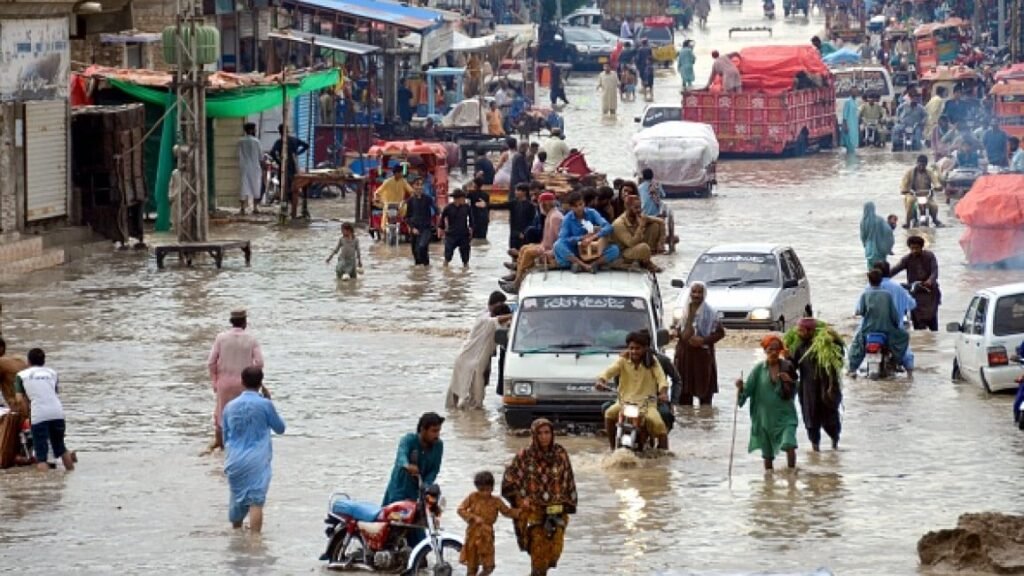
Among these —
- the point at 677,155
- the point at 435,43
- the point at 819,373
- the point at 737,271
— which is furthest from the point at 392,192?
the point at 819,373

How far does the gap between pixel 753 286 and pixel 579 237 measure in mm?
4961

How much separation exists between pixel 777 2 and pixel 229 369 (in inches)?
3776

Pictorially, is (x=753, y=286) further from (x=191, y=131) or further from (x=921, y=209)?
(x=921, y=209)

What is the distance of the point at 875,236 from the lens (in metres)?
30.7

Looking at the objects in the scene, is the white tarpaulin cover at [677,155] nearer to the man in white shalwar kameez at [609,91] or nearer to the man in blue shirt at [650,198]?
the man in blue shirt at [650,198]

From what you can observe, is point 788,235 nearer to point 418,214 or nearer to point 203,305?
point 418,214

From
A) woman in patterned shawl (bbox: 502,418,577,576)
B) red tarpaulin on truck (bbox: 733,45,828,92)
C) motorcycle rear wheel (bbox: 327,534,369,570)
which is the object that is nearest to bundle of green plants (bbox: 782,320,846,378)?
woman in patterned shawl (bbox: 502,418,577,576)

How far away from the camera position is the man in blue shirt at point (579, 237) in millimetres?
22312

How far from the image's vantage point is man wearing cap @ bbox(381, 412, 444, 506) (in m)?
15.2

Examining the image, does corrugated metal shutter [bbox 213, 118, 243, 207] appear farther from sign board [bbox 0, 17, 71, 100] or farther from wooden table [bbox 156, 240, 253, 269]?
wooden table [bbox 156, 240, 253, 269]

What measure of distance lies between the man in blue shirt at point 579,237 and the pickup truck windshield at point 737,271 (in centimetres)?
413

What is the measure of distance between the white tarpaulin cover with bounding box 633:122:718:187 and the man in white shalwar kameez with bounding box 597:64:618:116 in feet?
56.2

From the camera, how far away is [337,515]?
15.4 metres

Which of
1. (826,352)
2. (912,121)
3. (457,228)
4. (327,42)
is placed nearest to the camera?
(826,352)
